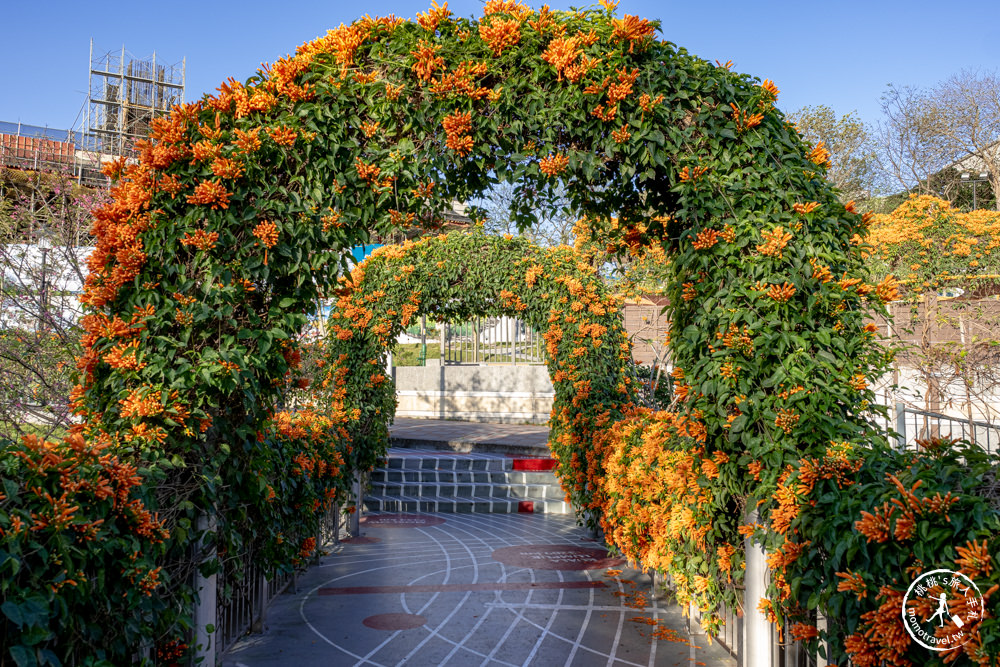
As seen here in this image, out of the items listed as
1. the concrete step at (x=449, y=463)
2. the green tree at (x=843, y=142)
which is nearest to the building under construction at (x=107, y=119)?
the concrete step at (x=449, y=463)

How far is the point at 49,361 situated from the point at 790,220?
23.7 ft

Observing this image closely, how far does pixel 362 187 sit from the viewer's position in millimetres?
3568

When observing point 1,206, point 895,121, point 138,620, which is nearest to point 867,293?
point 138,620

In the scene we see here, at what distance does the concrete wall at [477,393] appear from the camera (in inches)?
652

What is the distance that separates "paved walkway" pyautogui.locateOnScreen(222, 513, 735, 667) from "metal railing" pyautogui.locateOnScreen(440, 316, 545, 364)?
28.1 feet

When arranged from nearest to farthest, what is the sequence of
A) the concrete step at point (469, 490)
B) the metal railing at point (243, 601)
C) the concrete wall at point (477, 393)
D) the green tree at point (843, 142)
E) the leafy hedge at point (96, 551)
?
1. the leafy hedge at point (96, 551)
2. the metal railing at point (243, 601)
3. the concrete step at point (469, 490)
4. the concrete wall at point (477, 393)
5. the green tree at point (843, 142)

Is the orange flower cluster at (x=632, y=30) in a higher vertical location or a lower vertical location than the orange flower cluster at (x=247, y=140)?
higher

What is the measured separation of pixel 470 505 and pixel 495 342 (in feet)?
23.2

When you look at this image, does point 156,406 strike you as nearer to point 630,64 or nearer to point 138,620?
point 138,620

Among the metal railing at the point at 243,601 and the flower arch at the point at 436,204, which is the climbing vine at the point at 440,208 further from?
the metal railing at the point at 243,601

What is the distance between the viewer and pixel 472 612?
18.2 feet

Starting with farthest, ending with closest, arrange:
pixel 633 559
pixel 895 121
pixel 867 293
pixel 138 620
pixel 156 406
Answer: pixel 895 121 → pixel 633 559 → pixel 867 293 → pixel 156 406 → pixel 138 620

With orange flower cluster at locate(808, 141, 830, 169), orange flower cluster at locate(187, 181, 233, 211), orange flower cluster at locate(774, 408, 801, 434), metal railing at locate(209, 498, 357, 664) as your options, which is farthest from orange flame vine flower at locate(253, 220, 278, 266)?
orange flower cluster at locate(808, 141, 830, 169)

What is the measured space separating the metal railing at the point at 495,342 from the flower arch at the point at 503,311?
25.8 feet
